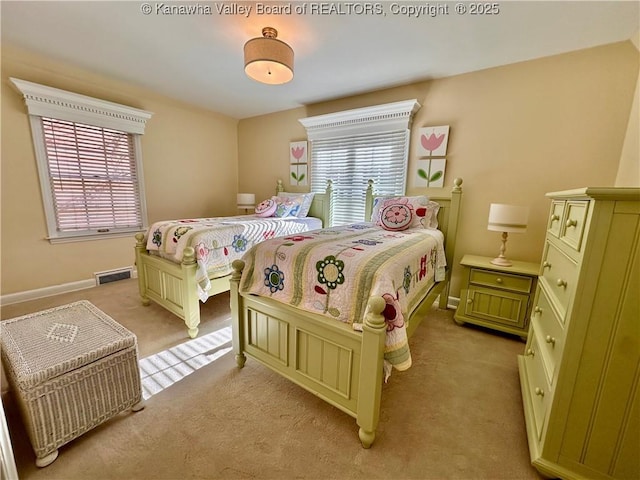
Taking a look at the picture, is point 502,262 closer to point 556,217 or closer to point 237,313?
point 556,217

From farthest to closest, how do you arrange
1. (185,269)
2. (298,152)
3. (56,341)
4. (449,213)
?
(298,152) → (449,213) → (185,269) → (56,341)

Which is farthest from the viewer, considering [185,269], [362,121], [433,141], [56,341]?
[362,121]

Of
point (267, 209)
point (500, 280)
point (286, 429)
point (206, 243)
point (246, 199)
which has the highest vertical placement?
point (246, 199)

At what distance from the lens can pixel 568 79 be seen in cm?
215

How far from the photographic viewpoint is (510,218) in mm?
2162

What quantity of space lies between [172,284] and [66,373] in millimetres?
1180

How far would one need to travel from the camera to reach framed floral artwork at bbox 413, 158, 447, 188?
109 inches

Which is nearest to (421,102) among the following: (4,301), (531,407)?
(531,407)

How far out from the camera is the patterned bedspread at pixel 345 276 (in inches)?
46.5

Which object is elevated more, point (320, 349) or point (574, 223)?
point (574, 223)

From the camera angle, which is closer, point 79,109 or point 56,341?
point 56,341

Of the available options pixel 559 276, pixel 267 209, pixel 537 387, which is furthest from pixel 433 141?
pixel 537 387

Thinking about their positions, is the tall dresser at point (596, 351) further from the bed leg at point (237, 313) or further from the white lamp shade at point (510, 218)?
the bed leg at point (237, 313)

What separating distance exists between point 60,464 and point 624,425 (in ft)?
7.35
